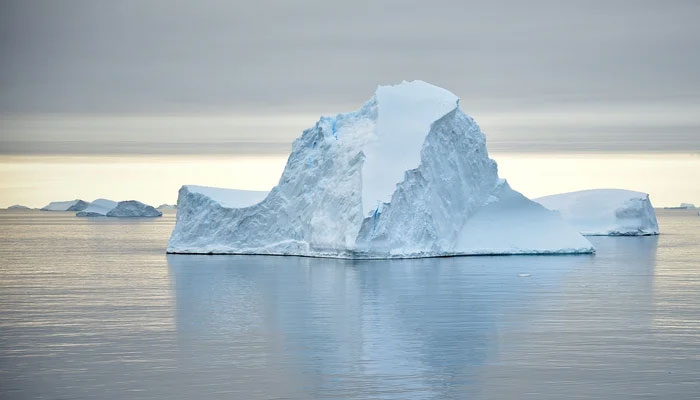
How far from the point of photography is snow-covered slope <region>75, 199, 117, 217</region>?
149m

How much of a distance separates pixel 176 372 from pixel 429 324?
6.90 metres

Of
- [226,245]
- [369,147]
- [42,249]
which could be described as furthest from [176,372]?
[42,249]

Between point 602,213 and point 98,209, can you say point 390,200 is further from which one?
point 98,209

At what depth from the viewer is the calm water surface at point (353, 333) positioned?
1480 centimetres

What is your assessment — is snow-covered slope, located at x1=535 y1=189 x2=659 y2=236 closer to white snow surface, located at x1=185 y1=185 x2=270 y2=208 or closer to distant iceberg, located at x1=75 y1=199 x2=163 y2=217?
white snow surface, located at x1=185 y1=185 x2=270 y2=208

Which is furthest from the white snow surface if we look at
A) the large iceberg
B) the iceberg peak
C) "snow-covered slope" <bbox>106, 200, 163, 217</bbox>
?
"snow-covered slope" <bbox>106, 200, 163, 217</bbox>

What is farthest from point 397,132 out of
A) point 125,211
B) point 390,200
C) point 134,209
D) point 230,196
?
point 125,211

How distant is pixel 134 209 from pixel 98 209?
60.9 ft

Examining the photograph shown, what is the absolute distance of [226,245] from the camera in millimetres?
43969

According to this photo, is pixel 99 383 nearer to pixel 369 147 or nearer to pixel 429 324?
pixel 429 324

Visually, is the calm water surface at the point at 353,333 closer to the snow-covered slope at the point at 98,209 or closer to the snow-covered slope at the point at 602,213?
the snow-covered slope at the point at 602,213

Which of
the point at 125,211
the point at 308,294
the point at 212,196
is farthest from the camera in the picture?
the point at 125,211

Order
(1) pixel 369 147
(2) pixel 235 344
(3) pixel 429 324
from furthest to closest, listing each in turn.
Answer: (1) pixel 369 147
(3) pixel 429 324
(2) pixel 235 344

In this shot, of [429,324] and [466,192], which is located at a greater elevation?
[466,192]
